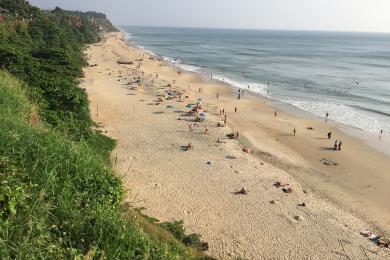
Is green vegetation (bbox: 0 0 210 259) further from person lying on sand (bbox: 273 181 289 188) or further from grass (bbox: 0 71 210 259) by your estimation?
person lying on sand (bbox: 273 181 289 188)

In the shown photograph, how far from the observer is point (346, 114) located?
1635 inches

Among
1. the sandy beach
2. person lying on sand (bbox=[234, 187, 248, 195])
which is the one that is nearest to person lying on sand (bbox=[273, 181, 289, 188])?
the sandy beach

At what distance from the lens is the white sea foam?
3728 cm

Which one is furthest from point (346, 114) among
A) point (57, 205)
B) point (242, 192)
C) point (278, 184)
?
point (57, 205)

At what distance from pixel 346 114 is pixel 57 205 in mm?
38596

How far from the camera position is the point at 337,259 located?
15.8m

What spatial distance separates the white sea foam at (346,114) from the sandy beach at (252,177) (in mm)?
2879

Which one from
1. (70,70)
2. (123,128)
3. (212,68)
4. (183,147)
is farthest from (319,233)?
(212,68)

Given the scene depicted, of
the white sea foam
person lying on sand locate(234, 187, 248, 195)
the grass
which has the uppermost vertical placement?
the grass

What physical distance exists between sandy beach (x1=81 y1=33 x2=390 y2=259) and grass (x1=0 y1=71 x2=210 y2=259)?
3.05 meters

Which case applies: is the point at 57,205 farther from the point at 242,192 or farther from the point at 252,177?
the point at 252,177

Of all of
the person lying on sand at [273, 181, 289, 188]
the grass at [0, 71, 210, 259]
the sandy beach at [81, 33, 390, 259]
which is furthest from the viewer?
the person lying on sand at [273, 181, 289, 188]

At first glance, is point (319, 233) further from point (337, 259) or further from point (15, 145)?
point (15, 145)

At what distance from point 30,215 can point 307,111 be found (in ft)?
127
